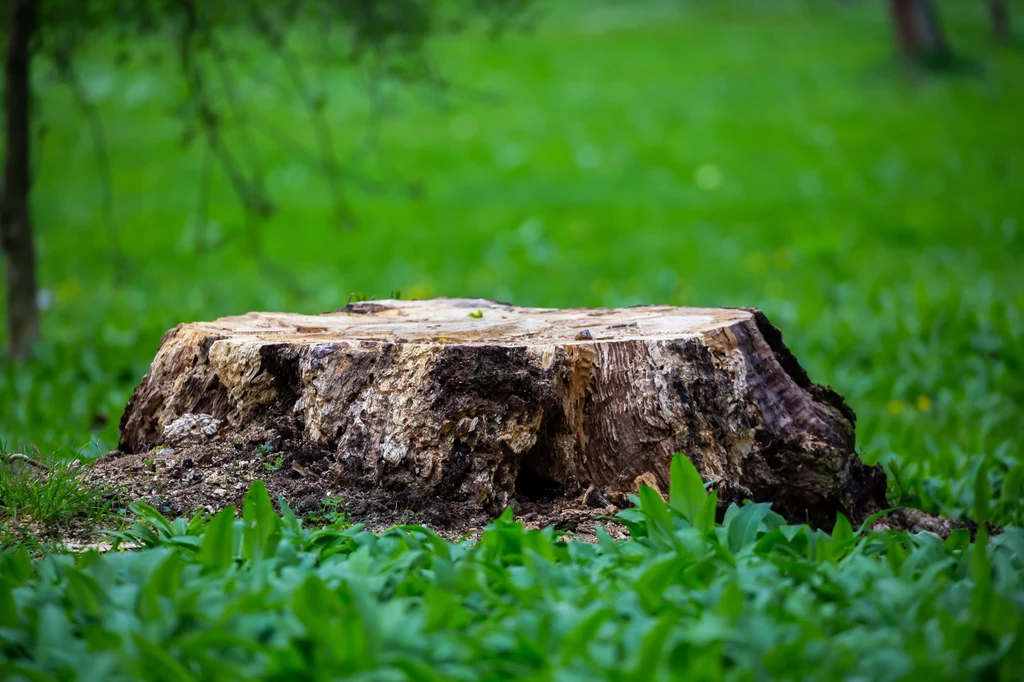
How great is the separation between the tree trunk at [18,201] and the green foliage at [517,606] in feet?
13.9

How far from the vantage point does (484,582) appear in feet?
7.61

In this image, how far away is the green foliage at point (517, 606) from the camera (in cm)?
193

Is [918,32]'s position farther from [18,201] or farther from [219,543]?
[219,543]

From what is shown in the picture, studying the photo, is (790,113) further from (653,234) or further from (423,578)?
(423,578)

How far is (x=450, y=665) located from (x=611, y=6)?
69.2ft

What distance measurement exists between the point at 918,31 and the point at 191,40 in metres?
12.8

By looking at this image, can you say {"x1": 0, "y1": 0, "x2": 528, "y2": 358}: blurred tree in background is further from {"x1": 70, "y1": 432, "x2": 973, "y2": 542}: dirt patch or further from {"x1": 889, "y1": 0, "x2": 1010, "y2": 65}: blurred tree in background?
{"x1": 889, "y1": 0, "x2": 1010, "y2": 65}: blurred tree in background

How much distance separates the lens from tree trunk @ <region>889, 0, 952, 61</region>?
14734mm

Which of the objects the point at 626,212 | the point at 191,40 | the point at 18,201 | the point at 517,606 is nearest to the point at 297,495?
the point at 517,606

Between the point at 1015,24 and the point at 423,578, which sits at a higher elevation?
the point at 1015,24

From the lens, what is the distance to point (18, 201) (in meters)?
6.07

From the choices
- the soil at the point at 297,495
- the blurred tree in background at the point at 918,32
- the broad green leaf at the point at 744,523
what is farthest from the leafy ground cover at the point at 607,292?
the blurred tree in background at the point at 918,32

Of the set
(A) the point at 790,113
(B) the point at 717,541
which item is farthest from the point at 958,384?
(A) the point at 790,113

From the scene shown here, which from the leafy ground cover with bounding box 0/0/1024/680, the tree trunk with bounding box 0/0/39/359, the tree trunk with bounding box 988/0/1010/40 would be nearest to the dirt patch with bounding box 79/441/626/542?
the leafy ground cover with bounding box 0/0/1024/680
